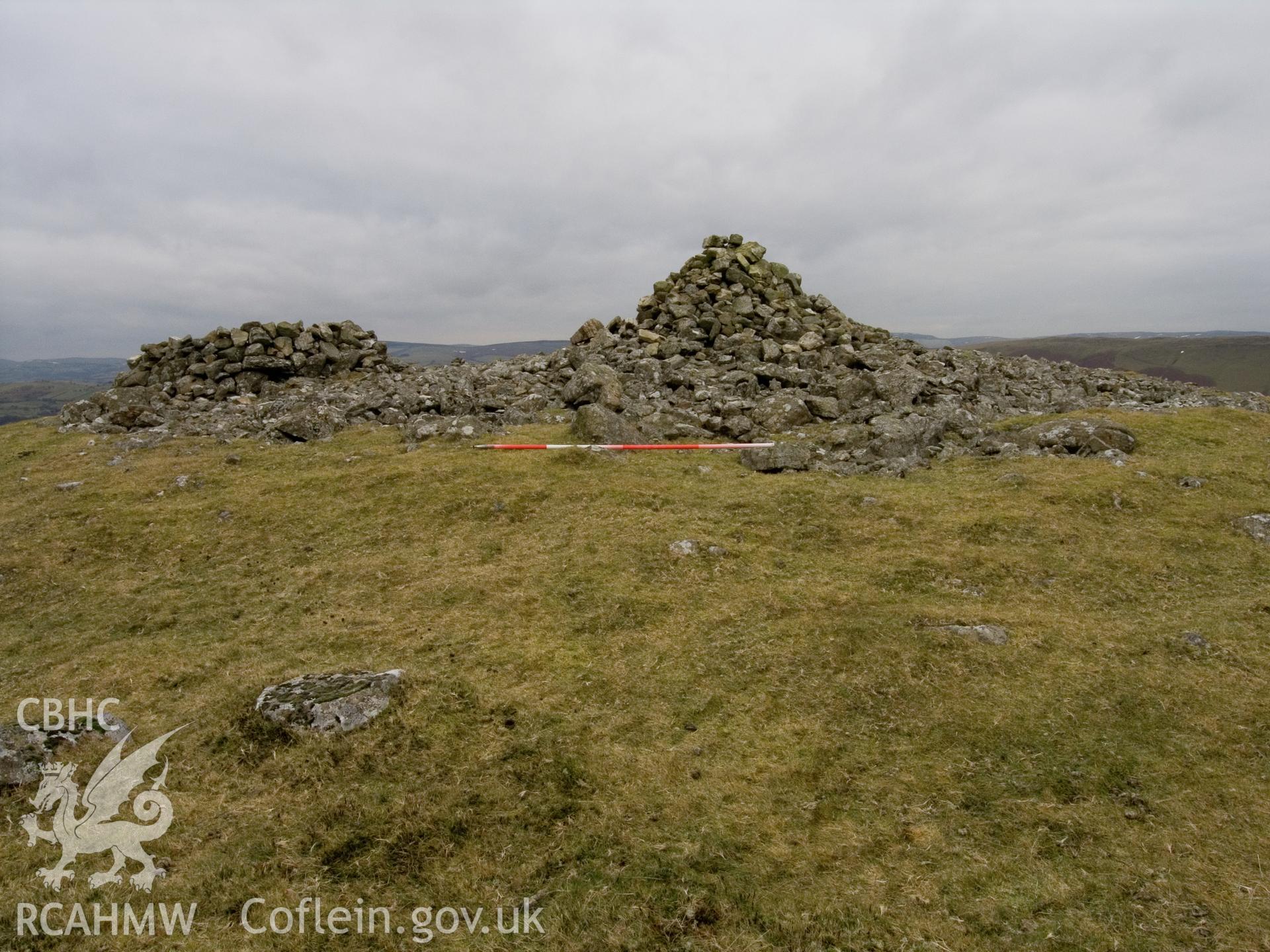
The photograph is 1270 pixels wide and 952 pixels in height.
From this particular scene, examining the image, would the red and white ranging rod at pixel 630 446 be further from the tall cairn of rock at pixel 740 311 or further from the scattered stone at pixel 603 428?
the tall cairn of rock at pixel 740 311

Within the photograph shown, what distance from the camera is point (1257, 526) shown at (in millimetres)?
18453

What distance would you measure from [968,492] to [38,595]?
28.5m

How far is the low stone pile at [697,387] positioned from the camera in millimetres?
28812

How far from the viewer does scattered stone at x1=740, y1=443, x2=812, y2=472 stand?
25156 millimetres

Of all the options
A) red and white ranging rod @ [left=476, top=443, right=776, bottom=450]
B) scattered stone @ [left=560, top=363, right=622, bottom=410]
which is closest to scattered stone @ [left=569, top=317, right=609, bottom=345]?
scattered stone @ [left=560, top=363, right=622, bottom=410]

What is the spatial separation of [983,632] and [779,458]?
12292 millimetres

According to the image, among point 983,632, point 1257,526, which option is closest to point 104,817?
point 983,632

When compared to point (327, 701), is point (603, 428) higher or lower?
higher

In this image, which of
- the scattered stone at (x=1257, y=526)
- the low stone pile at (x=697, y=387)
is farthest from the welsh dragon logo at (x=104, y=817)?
the scattered stone at (x=1257, y=526)

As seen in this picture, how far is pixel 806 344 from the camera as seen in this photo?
40844 mm

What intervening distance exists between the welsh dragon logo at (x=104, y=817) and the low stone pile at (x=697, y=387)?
2015 centimetres

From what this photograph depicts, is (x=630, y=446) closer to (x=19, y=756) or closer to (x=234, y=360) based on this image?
(x=19, y=756)

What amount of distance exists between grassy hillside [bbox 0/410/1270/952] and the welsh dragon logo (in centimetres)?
24

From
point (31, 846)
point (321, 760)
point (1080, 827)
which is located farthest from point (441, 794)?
point (1080, 827)
